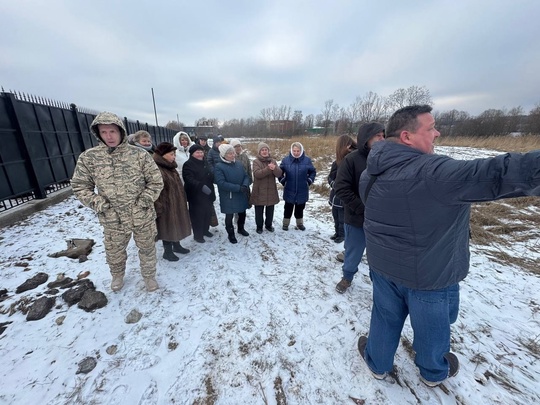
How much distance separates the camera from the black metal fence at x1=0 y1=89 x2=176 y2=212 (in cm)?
465

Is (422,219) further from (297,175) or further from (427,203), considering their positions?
(297,175)

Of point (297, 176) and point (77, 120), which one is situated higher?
point (77, 120)

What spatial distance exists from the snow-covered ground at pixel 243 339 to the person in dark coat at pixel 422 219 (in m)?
0.49

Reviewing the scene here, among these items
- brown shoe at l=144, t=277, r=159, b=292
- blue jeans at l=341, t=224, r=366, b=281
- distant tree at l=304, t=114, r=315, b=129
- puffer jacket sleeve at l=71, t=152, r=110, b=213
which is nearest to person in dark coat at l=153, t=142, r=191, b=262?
brown shoe at l=144, t=277, r=159, b=292

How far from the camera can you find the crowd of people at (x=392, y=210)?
1.12 m

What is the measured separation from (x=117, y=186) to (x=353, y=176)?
2612mm

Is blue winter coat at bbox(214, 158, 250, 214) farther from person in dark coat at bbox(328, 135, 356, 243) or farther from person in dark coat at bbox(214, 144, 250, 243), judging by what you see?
person in dark coat at bbox(328, 135, 356, 243)

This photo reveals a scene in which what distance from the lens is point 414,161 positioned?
1252mm

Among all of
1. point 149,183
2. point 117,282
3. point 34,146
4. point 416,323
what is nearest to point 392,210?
point 416,323

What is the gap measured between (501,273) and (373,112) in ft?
170

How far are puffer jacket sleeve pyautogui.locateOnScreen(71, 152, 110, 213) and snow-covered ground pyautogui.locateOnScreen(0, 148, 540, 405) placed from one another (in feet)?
3.82

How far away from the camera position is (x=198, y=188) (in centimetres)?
373

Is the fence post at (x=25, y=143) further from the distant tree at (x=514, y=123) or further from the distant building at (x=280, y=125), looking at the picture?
the distant building at (x=280, y=125)

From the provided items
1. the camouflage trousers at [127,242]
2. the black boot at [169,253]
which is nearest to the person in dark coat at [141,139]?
the black boot at [169,253]
